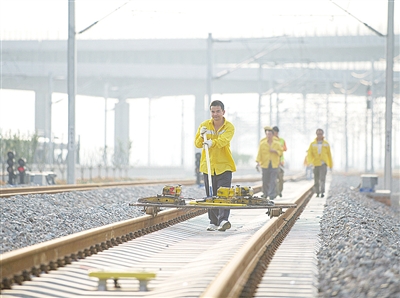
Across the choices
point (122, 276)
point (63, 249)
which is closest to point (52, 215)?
point (63, 249)

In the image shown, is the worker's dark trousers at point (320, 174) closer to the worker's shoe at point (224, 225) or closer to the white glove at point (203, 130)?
the worker's shoe at point (224, 225)

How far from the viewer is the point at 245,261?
726 cm

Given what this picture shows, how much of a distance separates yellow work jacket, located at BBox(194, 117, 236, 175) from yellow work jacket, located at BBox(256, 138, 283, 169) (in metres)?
6.89

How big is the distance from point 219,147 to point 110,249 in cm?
257

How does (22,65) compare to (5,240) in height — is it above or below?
above

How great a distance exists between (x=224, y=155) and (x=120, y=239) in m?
2.28

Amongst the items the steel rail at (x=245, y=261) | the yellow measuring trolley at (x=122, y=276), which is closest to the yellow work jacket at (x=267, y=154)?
the steel rail at (x=245, y=261)

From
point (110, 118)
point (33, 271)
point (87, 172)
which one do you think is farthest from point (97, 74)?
point (33, 271)

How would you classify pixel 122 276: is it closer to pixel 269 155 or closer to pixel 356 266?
pixel 356 266

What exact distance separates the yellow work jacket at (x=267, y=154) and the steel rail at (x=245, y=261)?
623 centimetres

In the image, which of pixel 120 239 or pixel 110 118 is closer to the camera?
pixel 120 239

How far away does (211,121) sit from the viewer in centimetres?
1134

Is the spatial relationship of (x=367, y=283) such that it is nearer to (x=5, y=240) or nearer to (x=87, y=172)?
(x=5, y=240)

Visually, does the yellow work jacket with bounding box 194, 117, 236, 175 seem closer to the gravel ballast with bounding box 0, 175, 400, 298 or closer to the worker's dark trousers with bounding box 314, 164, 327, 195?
the gravel ballast with bounding box 0, 175, 400, 298
